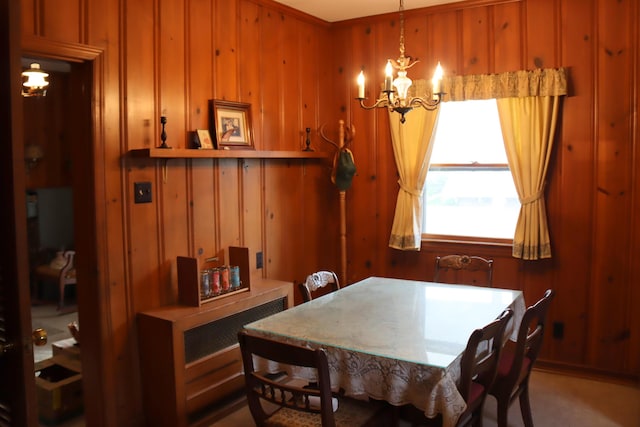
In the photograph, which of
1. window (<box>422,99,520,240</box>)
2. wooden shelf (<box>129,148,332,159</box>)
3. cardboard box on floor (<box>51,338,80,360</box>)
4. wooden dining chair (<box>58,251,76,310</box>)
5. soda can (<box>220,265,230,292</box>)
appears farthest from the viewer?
wooden dining chair (<box>58,251,76,310</box>)

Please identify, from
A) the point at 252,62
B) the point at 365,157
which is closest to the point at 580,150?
the point at 365,157

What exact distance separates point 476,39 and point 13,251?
11.4ft

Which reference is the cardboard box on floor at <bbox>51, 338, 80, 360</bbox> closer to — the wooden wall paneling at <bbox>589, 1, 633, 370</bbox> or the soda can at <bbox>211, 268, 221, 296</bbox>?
the soda can at <bbox>211, 268, 221, 296</bbox>

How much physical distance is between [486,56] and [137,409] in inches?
131

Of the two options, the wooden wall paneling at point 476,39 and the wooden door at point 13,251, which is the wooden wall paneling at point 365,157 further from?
the wooden door at point 13,251

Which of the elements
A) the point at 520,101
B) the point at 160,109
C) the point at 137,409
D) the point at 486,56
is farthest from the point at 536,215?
the point at 137,409

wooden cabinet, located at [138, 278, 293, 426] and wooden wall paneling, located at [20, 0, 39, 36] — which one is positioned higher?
wooden wall paneling, located at [20, 0, 39, 36]

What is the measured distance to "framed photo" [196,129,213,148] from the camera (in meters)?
3.41

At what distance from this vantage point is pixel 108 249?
2.91 metres

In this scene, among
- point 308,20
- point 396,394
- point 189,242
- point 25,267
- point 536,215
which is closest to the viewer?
point 25,267

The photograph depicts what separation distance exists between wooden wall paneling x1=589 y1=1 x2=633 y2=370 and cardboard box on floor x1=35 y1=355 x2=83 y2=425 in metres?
3.40

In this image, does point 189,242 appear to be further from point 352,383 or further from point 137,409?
point 352,383

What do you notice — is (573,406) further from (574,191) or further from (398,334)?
(398,334)

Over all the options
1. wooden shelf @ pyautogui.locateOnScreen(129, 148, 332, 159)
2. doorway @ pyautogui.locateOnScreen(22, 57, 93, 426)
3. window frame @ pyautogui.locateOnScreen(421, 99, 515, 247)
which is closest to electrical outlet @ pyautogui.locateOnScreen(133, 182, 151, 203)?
wooden shelf @ pyautogui.locateOnScreen(129, 148, 332, 159)
